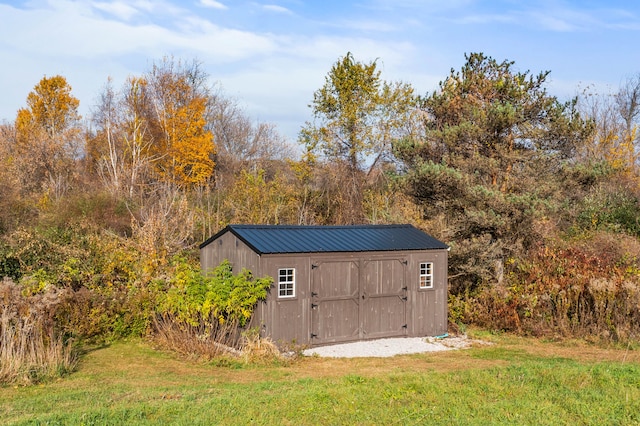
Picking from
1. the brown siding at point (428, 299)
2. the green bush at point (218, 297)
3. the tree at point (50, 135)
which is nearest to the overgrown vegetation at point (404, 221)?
the green bush at point (218, 297)

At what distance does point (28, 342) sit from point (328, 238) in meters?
6.05

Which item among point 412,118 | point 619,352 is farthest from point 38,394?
point 412,118

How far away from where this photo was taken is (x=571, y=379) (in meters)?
8.09

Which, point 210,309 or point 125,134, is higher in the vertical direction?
point 125,134

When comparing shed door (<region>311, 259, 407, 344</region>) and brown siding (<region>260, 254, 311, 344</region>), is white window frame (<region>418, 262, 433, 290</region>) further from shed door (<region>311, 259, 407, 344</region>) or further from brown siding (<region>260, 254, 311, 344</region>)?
brown siding (<region>260, 254, 311, 344</region>)

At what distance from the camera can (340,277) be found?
40.6 ft

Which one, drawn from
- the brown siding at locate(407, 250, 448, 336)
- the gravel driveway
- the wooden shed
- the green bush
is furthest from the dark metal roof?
the gravel driveway

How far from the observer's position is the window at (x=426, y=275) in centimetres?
1367

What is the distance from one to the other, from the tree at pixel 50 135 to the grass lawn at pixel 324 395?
18.9 metres

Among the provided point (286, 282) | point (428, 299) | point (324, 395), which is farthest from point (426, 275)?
point (324, 395)

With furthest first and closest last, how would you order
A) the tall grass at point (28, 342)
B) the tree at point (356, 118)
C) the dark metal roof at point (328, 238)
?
the tree at point (356, 118)
the dark metal roof at point (328, 238)
the tall grass at point (28, 342)

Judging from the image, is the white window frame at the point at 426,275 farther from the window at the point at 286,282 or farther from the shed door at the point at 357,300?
the window at the point at 286,282

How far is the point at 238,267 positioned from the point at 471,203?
7.48m

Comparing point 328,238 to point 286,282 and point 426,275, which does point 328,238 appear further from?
point 426,275
